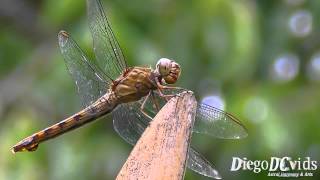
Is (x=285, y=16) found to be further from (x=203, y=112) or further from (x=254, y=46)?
(x=203, y=112)

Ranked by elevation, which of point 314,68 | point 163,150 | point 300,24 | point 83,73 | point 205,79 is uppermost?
point 300,24

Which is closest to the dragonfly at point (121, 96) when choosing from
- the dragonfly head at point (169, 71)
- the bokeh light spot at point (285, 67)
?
the dragonfly head at point (169, 71)

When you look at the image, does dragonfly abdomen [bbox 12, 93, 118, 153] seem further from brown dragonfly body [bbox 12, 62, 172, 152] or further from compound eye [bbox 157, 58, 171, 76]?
compound eye [bbox 157, 58, 171, 76]

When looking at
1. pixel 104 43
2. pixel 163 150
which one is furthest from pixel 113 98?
pixel 163 150

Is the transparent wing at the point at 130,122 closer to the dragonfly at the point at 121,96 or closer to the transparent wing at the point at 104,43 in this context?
the dragonfly at the point at 121,96

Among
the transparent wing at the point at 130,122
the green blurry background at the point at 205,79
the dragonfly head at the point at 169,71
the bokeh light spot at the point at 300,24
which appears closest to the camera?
the dragonfly head at the point at 169,71

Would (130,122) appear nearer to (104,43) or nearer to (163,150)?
(104,43)

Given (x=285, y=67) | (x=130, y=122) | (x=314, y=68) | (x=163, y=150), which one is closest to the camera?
(x=163, y=150)

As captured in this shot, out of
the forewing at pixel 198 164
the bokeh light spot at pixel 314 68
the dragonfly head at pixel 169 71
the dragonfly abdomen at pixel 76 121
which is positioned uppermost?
the bokeh light spot at pixel 314 68
